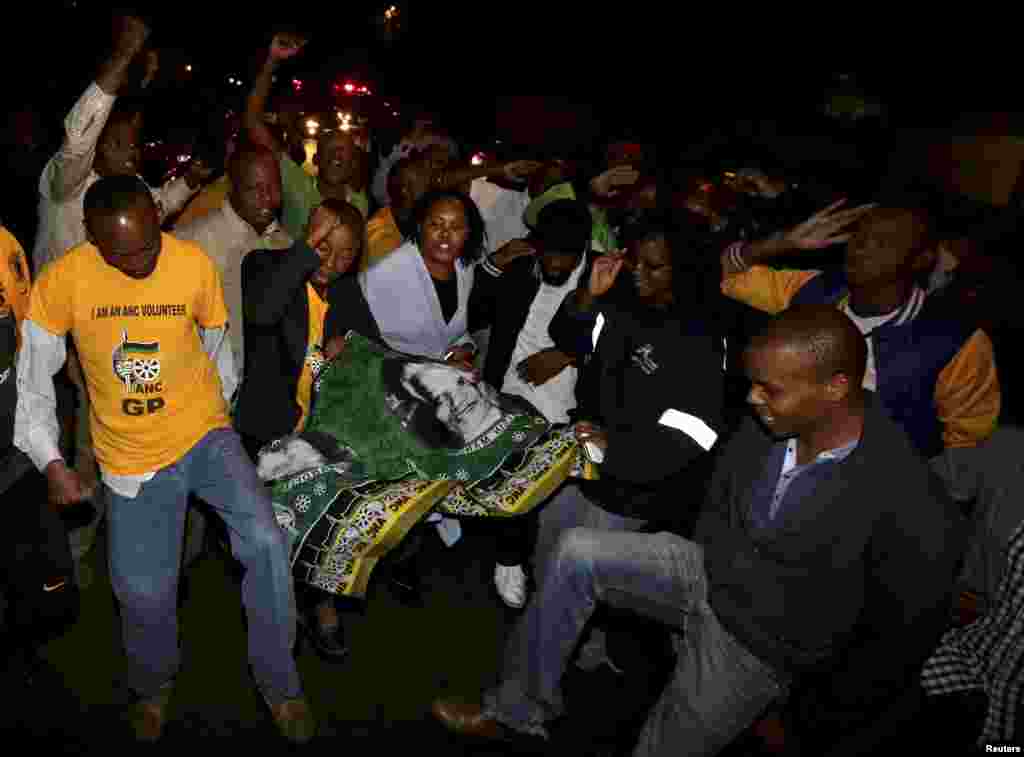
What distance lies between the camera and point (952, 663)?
89.9 inches

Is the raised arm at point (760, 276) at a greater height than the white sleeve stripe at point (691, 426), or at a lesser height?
greater

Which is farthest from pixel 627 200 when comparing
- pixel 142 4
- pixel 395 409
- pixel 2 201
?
pixel 142 4

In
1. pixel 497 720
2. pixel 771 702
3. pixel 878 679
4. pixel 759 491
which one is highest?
pixel 759 491

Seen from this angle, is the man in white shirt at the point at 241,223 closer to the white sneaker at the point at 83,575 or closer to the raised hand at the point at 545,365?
the raised hand at the point at 545,365

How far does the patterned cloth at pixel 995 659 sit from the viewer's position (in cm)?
212

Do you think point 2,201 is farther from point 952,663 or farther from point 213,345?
point 952,663

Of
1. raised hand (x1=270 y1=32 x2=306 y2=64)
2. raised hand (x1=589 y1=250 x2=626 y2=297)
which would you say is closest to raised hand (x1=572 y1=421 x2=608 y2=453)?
raised hand (x1=589 y1=250 x2=626 y2=297)

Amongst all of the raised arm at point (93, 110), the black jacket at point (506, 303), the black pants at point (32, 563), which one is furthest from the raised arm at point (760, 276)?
the black pants at point (32, 563)

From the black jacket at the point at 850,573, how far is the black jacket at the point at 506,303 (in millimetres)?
1502

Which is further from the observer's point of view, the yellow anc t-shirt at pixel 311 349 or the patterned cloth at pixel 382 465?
the yellow anc t-shirt at pixel 311 349

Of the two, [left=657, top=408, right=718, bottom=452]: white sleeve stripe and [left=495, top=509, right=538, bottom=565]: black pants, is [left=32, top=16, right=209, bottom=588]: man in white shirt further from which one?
[left=657, top=408, right=718, bottom=452]: white sleeve stripe

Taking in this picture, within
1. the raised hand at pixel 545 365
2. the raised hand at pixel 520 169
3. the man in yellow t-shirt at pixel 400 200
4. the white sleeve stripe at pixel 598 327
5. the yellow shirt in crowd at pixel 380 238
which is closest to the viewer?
the white sleeve stripe at pixel 598 327

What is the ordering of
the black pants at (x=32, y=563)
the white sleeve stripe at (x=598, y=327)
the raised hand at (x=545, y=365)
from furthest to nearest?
the raised hand at (x=545, y=365) → the white sleeve stripe at (x=598, y=327) → the black pants at (x=32, y=563)

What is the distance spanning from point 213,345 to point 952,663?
296 cm
